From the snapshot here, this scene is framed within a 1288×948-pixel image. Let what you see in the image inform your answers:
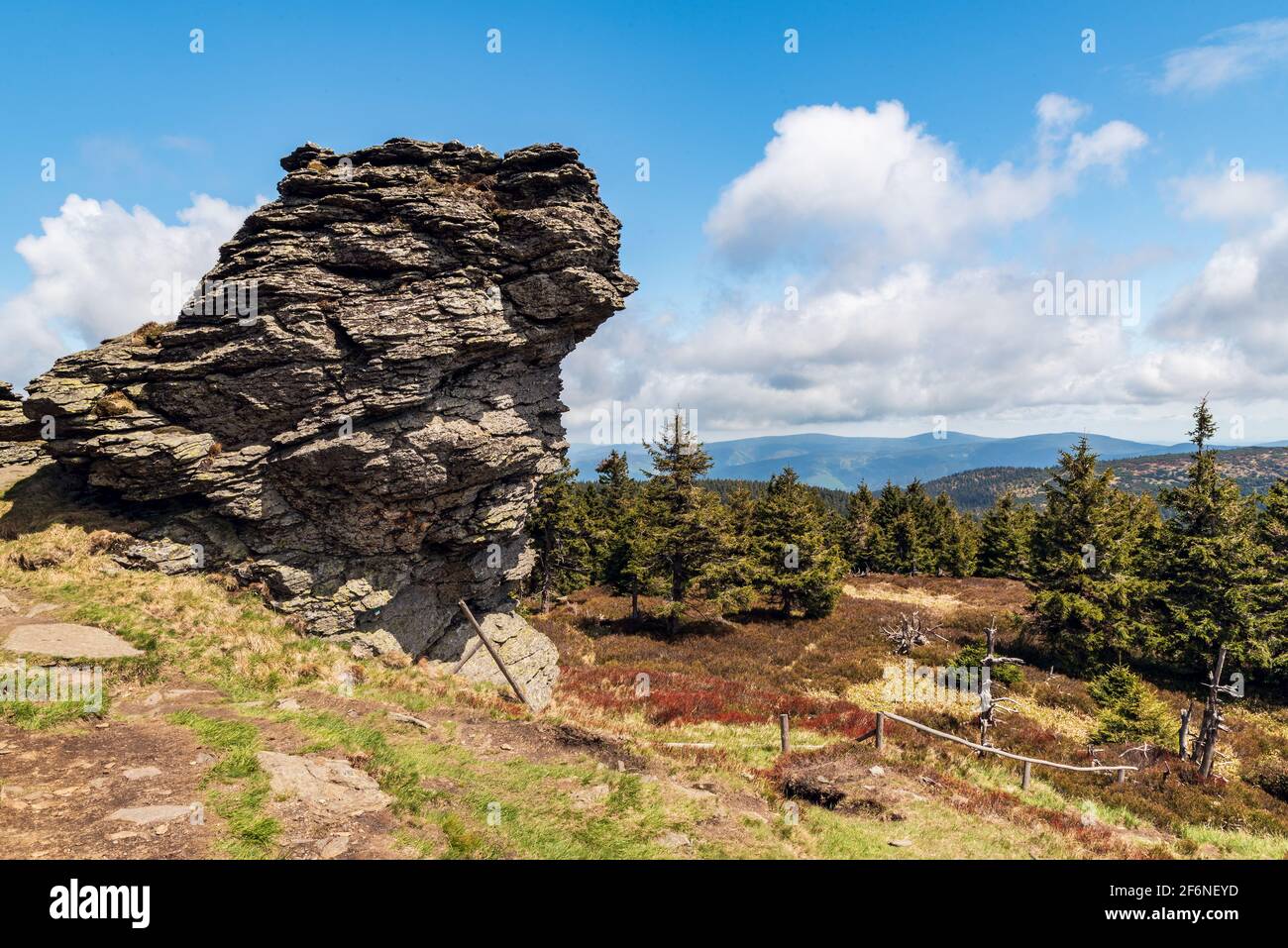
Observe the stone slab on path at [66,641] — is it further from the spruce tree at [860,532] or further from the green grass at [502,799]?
the spruce tree at [860,532]

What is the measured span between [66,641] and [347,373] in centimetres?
1093

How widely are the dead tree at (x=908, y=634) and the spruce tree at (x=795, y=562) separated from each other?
477 cm

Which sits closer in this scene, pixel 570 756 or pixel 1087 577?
pixel 570 756

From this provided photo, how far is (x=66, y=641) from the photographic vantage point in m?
13.3

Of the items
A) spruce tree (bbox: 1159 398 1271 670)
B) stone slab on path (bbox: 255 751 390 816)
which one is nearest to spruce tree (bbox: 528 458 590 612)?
stone slab on path (bbox: 255 751 390 816)

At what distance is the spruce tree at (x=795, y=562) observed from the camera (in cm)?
3859

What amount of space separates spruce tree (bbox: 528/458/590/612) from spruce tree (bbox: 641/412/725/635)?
6.15 metres

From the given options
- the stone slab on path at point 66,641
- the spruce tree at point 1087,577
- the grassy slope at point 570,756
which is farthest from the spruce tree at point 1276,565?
the stone slab on path at point 66,641

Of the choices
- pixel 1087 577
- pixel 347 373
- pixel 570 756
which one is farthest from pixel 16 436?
pixel 1087 577

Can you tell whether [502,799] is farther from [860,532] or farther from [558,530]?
[860,532]

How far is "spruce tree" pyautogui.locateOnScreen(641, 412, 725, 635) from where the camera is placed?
3509cm

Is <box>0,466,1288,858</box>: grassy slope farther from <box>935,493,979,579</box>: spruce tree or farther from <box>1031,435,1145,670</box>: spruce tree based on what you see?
<box>935,493,979,579</box>: spruce tree
